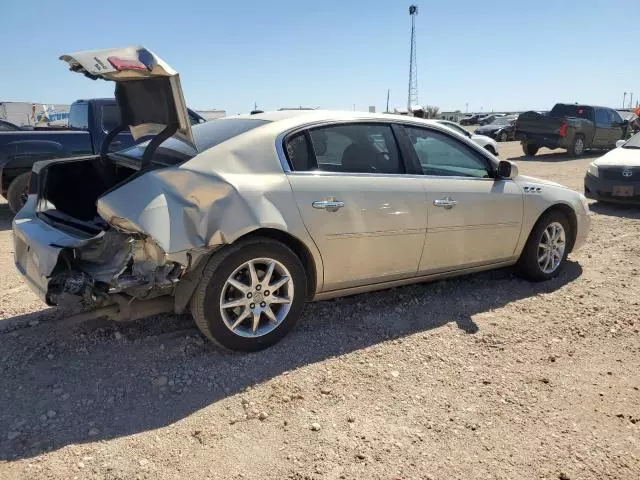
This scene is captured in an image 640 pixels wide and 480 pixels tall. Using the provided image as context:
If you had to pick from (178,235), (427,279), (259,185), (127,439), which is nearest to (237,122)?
(259,185)

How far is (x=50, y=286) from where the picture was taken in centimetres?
328

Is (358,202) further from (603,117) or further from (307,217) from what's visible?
(603,117)

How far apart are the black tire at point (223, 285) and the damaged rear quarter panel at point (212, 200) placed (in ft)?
0.38

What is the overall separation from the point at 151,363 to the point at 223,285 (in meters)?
0.72

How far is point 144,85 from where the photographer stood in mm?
3648

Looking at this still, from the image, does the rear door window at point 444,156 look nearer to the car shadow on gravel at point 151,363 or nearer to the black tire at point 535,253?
the black tire at point 535,253

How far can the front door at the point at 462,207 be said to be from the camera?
4.36 metres

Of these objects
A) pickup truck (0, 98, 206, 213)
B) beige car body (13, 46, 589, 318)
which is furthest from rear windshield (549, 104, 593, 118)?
beige car body (13, 46, 589, 318)

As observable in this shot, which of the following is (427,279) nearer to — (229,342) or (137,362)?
(229,342)

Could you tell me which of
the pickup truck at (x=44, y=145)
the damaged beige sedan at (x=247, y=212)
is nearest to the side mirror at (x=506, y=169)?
the damaged beige sedan at (x=247, y=212)

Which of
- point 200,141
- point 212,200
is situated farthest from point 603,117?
point 212,200

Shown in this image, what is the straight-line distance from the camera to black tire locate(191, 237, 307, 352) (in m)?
3.40

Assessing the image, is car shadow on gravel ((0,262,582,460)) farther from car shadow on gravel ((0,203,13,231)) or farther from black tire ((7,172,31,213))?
car shadow on gravel ((0,203,13,231))

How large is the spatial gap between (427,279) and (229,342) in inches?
70.8
